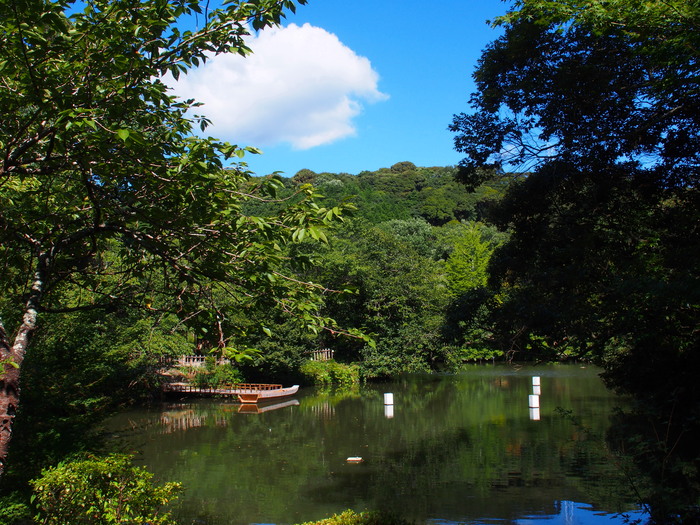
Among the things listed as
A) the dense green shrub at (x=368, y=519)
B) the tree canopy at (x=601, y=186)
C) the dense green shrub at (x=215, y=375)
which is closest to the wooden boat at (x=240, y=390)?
the dense green shrub at (x=215, y=375)

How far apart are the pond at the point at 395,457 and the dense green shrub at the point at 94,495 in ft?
5.37

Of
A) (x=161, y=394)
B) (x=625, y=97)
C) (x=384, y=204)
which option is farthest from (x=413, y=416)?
(x=384, y=204)

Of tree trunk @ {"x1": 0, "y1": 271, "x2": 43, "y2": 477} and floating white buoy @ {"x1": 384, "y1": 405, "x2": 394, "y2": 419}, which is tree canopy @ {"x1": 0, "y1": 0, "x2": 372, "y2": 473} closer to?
tree trunk @ {"x1": 0, "y1": 271, "x2": 43, "y2": 477}

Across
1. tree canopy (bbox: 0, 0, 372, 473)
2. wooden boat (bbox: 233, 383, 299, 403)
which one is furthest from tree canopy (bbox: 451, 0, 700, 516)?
wooden boat (bbox: 233, 383, 299, 403)

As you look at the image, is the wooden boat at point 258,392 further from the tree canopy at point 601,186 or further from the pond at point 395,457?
the tree canopy at point 601,186

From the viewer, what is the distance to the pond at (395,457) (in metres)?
8.94

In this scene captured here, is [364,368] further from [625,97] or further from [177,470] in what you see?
[625,97]

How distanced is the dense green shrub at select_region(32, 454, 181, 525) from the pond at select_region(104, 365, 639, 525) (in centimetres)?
164

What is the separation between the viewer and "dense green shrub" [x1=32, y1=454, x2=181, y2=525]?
4.57 metres

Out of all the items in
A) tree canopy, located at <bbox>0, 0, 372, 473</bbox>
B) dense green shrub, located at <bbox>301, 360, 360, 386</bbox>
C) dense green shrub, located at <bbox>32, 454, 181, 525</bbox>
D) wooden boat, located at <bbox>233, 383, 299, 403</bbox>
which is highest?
tree canopy, located at <bbox>0, 0, 372, 473</bbox>

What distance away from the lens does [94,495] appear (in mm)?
4633

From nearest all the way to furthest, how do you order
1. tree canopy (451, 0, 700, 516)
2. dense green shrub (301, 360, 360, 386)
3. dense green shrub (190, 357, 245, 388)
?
1. tree canopy (451, 0, 700, 516)
2. dense green shrub (190, 357, 245, 388)
3. dense green shrub (301, 360, 360, 386)

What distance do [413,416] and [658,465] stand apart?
13.4 metres

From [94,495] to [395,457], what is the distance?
872cm
